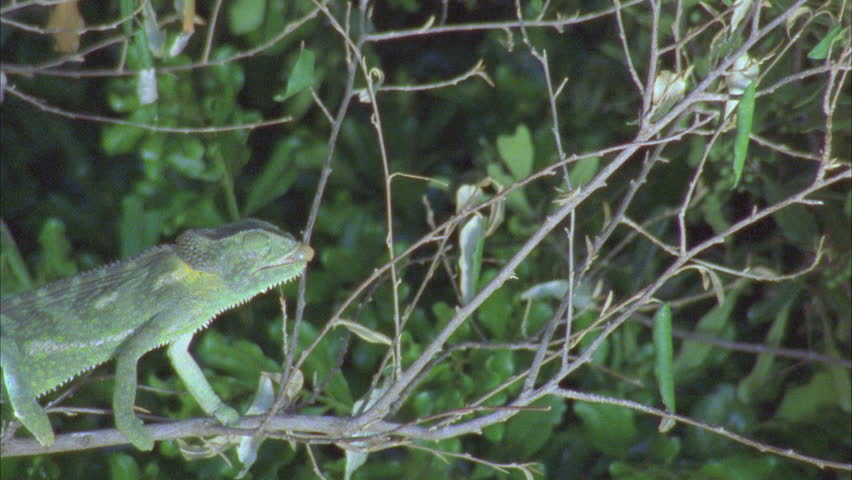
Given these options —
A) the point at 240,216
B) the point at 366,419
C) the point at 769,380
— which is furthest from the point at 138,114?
the point at 769,380

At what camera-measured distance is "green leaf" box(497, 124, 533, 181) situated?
81.5 inches

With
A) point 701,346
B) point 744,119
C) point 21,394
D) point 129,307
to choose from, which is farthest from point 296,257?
point 701,346

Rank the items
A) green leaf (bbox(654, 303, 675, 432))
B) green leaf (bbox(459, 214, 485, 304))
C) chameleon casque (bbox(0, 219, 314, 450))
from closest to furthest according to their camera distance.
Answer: green leaf (bbox(654, 303, 675, 432))
chameleon casque (bbox(0, 219, 314, 450))
green leaf (bbox(459, 214, 485, 304))

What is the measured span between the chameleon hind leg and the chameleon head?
0.30 m

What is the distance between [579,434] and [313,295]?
2.08 ft

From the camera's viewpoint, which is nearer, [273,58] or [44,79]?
[273,58]

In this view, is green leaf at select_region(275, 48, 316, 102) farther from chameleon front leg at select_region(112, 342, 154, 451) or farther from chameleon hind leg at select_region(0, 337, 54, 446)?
chameleon hind leg at select_region(0, 337, 54, 446)

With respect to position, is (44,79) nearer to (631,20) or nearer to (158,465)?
(158,465)

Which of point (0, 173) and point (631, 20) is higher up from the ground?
point (631, 20)

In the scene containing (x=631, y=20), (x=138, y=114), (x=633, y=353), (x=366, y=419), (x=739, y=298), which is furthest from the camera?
(x=739, y=298)

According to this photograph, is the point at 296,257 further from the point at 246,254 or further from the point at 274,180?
Result: the point at 274,180

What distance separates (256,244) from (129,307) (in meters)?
0.24

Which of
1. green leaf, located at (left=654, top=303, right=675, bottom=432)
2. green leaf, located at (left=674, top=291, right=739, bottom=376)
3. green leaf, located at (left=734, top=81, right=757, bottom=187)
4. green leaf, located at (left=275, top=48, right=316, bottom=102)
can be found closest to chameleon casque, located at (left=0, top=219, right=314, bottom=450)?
green leaf, located at (left=275, top=48, right=316, bottom=102)

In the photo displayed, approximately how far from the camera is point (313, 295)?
82.4 inches
